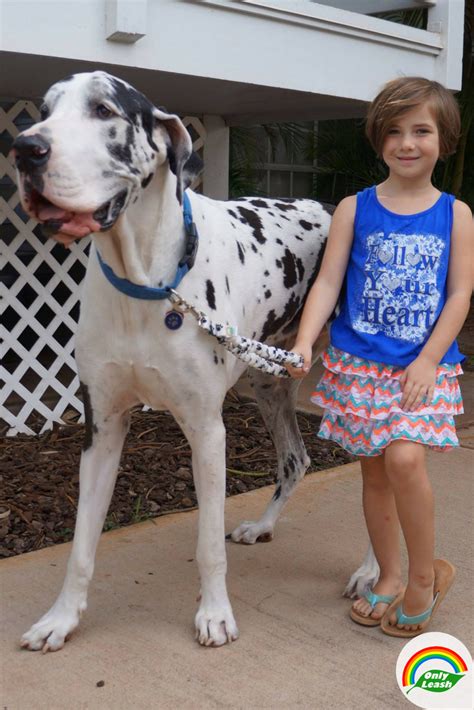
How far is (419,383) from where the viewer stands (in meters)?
3.01

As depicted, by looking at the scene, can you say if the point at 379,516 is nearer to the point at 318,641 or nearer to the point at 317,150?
the point at 318,641

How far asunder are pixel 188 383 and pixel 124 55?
217cm

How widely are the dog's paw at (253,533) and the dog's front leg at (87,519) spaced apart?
967 mm

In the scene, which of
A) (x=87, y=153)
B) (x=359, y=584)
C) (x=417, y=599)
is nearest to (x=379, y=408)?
(x=417, y=599)

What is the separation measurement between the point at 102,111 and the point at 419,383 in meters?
1.35

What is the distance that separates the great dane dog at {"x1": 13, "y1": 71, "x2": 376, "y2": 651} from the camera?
2.51 metres

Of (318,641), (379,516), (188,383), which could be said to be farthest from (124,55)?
(318,641)

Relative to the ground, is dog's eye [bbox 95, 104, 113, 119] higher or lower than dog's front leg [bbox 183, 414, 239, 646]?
higher

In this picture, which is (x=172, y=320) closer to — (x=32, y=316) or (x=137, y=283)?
(x=137, y=283)

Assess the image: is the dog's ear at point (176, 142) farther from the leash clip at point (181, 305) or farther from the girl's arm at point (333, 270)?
the girl's arm at point (333, 270)

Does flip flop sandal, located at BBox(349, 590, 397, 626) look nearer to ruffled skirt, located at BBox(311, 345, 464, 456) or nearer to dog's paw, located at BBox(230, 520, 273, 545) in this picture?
ruffled skirt, located at BBox(311, 345, 464, 456)

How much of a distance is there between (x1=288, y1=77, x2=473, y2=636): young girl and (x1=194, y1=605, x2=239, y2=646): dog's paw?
51 cm

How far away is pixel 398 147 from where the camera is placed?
122 inches

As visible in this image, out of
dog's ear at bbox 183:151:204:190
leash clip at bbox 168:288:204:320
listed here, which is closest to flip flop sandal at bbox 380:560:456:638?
leash clip at bbox 168:288:204:320
